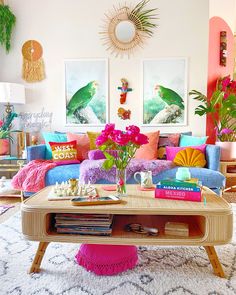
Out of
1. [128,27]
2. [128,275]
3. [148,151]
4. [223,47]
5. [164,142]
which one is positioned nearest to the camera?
[128,275]

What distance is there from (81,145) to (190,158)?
1.30 m

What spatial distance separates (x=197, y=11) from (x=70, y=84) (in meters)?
1.93

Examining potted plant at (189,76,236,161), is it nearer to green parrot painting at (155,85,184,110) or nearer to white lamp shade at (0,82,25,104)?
green parrot painting at (155,85,184,110)

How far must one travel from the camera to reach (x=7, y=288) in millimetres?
1477

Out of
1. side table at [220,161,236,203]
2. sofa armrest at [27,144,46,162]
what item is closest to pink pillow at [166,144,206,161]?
side table at [220,161,236,203]

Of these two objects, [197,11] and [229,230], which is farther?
[197,11]

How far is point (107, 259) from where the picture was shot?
5.29 ft

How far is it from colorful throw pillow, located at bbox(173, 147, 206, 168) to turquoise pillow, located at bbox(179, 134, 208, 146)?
0.78ft

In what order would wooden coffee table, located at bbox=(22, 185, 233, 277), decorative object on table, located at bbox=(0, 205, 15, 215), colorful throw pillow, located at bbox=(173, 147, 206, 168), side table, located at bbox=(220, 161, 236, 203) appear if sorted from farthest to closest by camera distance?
side table, located at bbox=(220, 161, 236, 203) → colorful throw pillow, located at bbox=(173, 147, 206, 168) → decorative object on table, located at bbox=(0, 205, 15, 215) → wooden coffee table, located at bbox=(22, 185, 233, 277)

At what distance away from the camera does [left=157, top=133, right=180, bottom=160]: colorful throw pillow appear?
3.31 m

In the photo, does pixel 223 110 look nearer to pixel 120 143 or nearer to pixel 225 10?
pixel 225 10

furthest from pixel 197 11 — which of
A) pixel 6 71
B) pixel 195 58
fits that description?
pixel 6 71

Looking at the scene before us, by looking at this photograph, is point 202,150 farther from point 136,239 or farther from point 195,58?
point 136,239

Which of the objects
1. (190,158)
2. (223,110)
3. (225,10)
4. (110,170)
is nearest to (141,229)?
(110,170)
